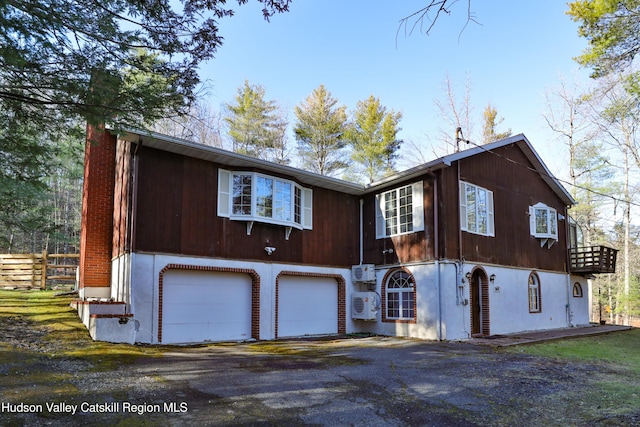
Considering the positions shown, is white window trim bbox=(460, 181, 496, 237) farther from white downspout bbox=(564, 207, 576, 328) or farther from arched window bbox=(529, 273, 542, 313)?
white downspout bbox=(564, 207, 576, 328)

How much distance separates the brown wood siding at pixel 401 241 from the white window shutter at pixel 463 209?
3.73 feet

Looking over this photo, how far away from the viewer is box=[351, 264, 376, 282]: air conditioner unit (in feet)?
47.4

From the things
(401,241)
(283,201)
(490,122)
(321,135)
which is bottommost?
(401,241)

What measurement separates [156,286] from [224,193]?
3.03 meters

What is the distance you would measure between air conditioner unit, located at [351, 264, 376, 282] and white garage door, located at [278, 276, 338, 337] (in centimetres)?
78

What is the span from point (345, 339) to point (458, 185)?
5.79 metres

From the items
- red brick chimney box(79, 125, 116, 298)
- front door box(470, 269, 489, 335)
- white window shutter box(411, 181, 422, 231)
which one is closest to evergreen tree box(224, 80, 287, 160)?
red brick chimney box(79, 125, 116, 298)

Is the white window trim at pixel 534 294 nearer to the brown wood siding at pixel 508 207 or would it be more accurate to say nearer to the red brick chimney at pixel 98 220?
the brown wood siding at pixel 508 207

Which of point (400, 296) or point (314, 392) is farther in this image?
point (400, 296)

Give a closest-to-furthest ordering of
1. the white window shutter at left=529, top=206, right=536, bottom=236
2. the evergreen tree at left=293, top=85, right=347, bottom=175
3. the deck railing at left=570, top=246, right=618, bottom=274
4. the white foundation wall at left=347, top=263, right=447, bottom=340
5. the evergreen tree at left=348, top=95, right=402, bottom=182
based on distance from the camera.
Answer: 1. the white foundation wall at left=347, top=263, right=447, bottom=340
2. the white window shutter at left=529, top=206, right=536, bottom=236
3. the deck railing at left=570, top=246, right=618, bottom=274
4. the evergreen tree at left=348, top=95, right=402, bottom=182
5. the evergreen tree at left=293, top=85, right=347, bottom=175

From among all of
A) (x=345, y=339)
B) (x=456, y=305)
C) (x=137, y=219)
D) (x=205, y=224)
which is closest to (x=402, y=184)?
(x=456, y=305)

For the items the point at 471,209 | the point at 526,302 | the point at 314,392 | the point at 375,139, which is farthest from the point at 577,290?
the point at 314,392

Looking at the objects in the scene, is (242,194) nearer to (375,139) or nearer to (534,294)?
(534,294)

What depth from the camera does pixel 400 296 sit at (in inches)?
547
